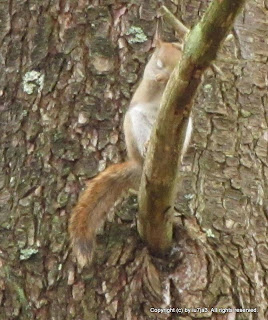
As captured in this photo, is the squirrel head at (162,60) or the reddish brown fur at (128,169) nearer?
the reddish brown fur at (128,169)

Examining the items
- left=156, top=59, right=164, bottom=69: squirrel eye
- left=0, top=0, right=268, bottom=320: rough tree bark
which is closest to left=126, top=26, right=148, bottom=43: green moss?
left=0, top=0, right=268, bottom=320: rough tree bark

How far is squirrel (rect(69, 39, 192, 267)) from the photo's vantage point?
2.40 meters

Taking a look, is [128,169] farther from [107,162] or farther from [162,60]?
[162,60]

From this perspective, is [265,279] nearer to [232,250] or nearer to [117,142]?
[232,250]

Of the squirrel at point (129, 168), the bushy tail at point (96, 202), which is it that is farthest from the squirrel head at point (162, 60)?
the bushy tail at point (96, 202)

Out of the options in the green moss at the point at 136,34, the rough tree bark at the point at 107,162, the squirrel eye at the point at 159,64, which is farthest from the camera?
the squirrel eye at the point at 159,64

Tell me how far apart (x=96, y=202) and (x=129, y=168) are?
0.19 meters

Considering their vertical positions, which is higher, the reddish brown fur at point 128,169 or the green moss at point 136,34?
the green moss at point 136,34

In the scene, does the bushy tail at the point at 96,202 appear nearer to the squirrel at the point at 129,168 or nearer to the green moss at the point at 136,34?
the squirrel at the point at 129,168

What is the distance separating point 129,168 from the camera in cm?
262

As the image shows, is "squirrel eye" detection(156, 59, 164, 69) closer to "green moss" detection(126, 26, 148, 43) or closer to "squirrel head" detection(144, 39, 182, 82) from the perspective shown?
"squirrel head" detection(144, 39, 182, 82)

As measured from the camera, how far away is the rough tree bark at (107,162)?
2.32 m

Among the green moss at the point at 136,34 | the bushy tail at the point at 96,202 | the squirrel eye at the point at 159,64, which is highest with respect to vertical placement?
the green moss at the point at 136,34

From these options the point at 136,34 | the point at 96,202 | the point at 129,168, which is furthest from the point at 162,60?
the point at 96,202
